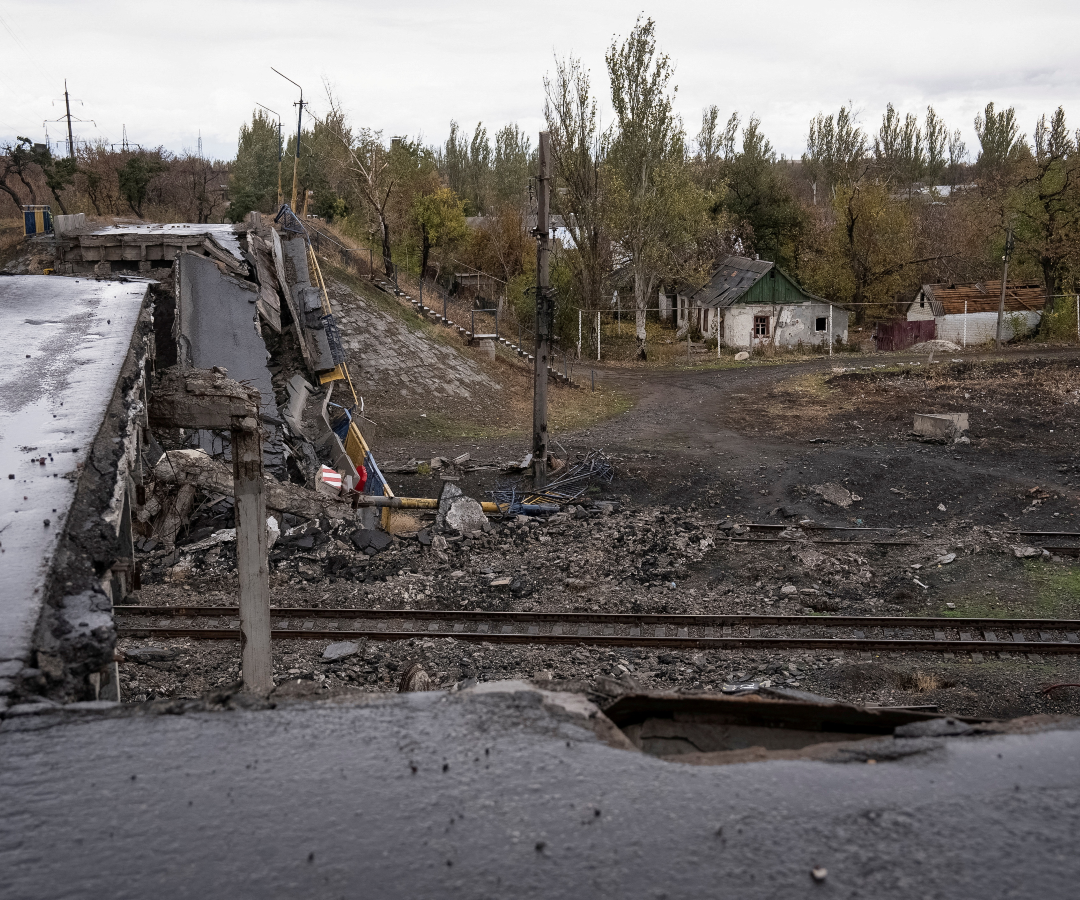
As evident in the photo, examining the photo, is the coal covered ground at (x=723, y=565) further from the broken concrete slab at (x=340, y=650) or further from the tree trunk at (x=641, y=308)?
the tree trunk at (x=641, y=308)

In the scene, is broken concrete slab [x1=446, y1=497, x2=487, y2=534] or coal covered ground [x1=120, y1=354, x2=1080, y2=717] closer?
coal covered ground [x1=120, y1=354, x2=1080, y2=717]

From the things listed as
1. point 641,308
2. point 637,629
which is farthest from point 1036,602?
point 641,308

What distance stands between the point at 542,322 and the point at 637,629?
6848 millimetres

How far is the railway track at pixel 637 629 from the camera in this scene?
933 centimetres

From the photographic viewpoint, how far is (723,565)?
11961 millimetres

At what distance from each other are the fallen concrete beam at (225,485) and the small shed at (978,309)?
29.7 meters

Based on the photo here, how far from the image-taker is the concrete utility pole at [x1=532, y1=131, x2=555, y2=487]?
576 inches

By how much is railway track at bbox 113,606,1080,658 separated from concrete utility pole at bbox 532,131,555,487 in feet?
18.5

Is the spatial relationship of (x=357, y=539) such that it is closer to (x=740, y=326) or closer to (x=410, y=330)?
(x=410, y=330)

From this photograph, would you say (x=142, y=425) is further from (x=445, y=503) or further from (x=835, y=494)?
(x=835, y=494)

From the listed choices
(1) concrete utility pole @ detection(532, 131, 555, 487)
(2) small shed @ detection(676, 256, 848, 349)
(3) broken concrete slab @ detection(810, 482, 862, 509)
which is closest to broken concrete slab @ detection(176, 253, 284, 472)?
(1) concrete utility pole @ detection(532, 131, 555, 487)

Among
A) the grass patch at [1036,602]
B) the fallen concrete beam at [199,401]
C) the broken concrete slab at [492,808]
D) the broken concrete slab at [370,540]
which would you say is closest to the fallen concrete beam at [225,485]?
the broken concrete slab at [370,540]

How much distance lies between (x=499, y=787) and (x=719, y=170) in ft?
158

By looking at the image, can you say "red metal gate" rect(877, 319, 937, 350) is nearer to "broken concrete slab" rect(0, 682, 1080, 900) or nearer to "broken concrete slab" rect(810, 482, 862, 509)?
"broken concrete slab" rect(810, 482, 862, 509)
